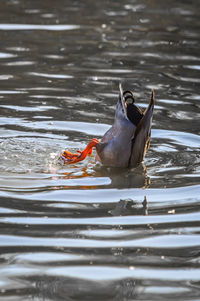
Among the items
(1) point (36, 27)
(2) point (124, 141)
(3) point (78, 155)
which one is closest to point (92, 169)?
(3) point (78, 155)

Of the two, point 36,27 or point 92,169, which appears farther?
point 36,27

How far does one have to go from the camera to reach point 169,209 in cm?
508

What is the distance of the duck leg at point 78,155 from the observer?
5.95 metres

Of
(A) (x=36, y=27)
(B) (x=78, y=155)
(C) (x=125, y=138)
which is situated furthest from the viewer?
(A) (x=36, y=27)

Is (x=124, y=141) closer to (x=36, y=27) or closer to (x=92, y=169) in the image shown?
(x=92, y=169)

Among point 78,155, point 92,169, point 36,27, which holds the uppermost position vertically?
point 36,27

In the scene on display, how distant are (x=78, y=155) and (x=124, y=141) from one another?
1.49 ft

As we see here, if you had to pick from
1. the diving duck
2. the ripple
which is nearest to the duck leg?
the diving duck

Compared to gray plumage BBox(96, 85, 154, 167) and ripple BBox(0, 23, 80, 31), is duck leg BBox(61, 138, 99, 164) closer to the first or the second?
gray plumage BBox(96, 85, 154, 167)

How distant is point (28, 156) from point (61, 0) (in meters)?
7.65

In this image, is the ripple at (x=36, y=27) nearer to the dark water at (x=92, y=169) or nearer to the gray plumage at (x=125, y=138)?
the dark water at (x=92, y=169)

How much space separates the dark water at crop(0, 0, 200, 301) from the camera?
4.04 metres

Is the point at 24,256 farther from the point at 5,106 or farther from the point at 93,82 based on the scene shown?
the point at 93,82

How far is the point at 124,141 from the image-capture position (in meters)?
5.85
